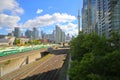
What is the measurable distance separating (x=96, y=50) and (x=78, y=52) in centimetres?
940

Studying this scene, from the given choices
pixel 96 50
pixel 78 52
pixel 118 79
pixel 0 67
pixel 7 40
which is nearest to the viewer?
pixel 118 79

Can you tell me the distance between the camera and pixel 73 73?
13680mm

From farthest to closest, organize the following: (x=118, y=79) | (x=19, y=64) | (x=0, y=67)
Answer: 1. (x=19, y=64)
2. (x=0, y=67)
3. (x=118, y=79)

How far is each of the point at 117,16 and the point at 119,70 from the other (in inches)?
3320

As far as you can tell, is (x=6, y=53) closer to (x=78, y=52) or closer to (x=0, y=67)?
(x=0, y=67)

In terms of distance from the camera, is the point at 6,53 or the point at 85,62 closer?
the point at 85,62

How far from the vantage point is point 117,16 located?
9219cm

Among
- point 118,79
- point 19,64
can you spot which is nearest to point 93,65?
point 118,79

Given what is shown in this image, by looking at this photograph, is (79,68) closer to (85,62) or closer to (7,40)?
(85,62)

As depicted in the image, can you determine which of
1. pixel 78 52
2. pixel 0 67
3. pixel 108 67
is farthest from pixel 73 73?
pixel 0 67

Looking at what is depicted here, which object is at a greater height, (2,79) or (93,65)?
(93,65)

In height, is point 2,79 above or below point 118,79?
below

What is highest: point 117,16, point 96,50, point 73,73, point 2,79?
point 117,16

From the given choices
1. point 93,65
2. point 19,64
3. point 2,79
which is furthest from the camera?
point 19,64
